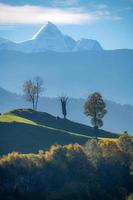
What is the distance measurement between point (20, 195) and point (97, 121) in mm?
59979

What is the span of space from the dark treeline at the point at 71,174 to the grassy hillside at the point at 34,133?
2281cm

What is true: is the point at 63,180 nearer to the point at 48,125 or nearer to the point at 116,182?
the point at 116,182

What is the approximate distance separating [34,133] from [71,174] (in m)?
37.7

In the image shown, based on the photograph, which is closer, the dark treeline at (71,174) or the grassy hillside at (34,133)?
the dark treeline at (71,174)

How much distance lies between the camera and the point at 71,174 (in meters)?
126

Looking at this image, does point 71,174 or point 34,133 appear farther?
point 34,133

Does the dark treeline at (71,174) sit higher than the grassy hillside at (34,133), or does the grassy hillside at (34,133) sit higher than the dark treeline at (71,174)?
the grassy hillside at (34,133)

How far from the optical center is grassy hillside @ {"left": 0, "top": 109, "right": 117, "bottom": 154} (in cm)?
15375

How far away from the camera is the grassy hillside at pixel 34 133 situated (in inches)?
6053

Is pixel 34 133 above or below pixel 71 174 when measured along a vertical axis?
above

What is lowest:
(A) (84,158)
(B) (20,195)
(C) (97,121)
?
(B) (20,195)

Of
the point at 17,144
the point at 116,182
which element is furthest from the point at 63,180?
the point at 17,144

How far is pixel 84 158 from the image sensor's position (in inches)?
5162

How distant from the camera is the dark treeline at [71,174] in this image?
115 meters
